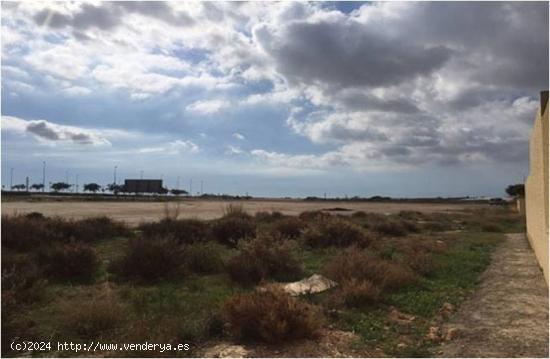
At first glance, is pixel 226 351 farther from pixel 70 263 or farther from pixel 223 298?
pixel 70 263

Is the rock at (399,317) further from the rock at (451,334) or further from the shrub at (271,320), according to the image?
the shrub at (271,320)

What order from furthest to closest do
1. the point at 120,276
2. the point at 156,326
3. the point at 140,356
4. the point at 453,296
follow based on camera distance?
the point at 120,276, the point at 453,296, the point at 156,326, the point at 140,356

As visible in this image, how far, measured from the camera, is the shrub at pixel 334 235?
63.5 ft

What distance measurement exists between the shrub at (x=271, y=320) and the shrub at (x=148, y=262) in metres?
5.13

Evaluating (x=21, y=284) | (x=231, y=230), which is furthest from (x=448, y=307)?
(x=231, y=230)

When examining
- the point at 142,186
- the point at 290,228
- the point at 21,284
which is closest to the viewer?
the point at 21,284

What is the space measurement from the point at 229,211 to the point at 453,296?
48.2ft

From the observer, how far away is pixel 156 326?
24.5 ft

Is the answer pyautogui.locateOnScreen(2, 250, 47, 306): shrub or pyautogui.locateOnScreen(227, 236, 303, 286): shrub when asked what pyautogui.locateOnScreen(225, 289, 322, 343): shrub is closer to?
pyautogui.locateOnScreen(2, 250, 47, 306): shrub

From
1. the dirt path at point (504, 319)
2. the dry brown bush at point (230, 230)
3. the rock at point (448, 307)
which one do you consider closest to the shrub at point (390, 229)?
the dry brown bush at point (230, 230)

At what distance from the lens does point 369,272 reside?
11.1 meters

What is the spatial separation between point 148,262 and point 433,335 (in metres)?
6.96

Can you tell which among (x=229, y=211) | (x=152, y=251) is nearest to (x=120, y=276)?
(x=152, y=251)

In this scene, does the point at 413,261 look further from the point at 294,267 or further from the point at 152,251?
the point at 152,251
